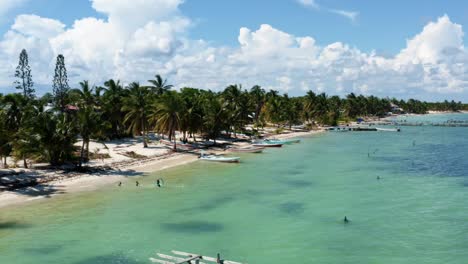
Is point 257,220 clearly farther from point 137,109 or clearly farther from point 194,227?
point 137,109

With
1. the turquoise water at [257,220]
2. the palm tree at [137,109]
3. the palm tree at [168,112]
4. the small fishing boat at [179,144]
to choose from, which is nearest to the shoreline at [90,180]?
the turquoise water at [257,220]

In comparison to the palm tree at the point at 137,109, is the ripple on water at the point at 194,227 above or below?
below

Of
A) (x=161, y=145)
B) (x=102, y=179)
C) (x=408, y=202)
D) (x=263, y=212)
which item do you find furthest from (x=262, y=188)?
(x=161, y=145)

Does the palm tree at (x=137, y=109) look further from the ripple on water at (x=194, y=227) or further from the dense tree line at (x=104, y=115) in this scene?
the ripple on water at (x=194, y=227)

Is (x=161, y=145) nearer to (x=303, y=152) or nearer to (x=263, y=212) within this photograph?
(x=303, y=152)

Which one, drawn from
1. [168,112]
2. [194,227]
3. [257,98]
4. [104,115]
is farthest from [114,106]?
[257,98]

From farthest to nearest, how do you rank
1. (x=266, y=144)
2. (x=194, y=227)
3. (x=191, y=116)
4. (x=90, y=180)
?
(x=266, y=144) < (x=191, y=116) < (x=90, y=180) < (x=194, y=227)
